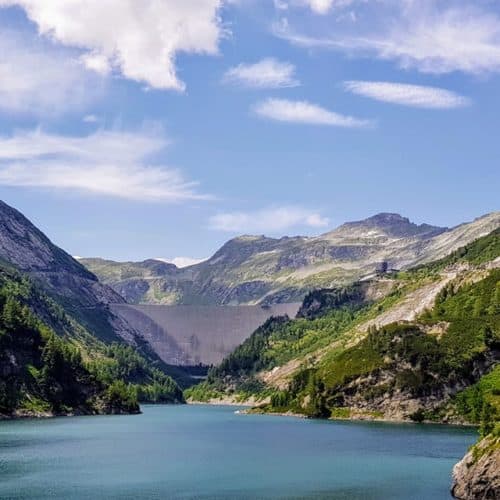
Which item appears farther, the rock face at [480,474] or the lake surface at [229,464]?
the lake surface at [229,464]

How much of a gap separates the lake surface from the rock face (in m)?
2.64

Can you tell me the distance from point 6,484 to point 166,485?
20618mm

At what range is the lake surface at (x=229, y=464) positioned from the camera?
10400 cm

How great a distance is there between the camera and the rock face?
307 feet

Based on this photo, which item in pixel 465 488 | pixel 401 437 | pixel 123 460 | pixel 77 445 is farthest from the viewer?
pixel 401 437

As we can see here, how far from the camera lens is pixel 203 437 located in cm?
18512

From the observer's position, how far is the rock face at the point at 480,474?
9362cm

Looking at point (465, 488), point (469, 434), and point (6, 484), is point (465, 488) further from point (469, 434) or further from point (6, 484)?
point (469, 434)

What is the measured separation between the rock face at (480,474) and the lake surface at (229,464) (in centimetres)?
264

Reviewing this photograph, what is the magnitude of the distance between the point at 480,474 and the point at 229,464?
4817 centimetres

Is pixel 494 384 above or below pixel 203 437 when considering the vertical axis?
above

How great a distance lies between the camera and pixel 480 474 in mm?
95312

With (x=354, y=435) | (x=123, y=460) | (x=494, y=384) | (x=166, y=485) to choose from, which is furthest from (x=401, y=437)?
(x=166, y=485)

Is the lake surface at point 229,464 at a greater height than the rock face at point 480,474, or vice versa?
the rock face at point 480,474
